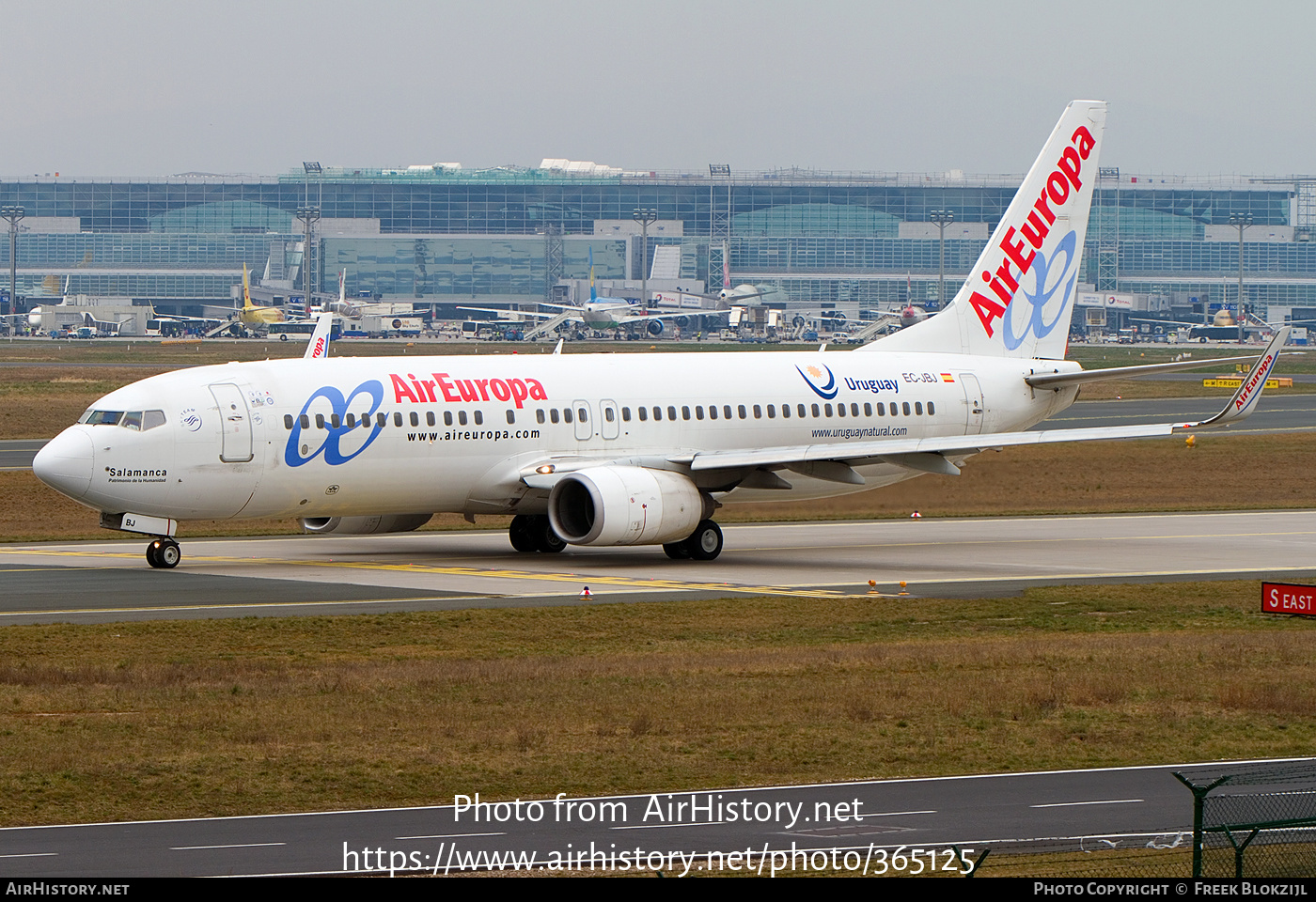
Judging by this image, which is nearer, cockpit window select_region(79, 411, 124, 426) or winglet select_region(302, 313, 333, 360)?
cockpit window select_region(79, 411, 124, 426)

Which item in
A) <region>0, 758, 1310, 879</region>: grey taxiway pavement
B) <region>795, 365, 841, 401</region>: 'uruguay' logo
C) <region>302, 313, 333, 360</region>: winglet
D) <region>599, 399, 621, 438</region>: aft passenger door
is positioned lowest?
<region>0, 758, 1310, 879</region>: grey taxiway pavement

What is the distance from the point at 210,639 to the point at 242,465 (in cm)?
965

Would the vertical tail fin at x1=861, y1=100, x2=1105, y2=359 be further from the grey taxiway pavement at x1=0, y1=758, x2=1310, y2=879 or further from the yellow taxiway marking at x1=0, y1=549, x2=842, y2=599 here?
the grey taxiway pavement at x1=0, y1=758, x2=1310, y2=879

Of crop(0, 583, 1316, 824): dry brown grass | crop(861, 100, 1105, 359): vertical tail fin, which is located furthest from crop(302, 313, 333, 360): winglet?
crop(0, 583, 1316, 824): dry brown grass

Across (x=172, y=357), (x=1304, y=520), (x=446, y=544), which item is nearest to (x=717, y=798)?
(x=446, y=544)

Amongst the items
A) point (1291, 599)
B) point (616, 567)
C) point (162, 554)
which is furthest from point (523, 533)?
point (1291, 599)

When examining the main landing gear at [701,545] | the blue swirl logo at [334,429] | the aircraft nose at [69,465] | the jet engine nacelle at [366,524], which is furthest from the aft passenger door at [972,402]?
the aircraft nose at [69,465]

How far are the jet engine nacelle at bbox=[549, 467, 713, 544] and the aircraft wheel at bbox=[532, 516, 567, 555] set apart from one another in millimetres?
2492

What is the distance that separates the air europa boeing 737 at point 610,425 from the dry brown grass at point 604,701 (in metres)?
7.66

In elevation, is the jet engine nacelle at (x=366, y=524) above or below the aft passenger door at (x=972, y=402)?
below

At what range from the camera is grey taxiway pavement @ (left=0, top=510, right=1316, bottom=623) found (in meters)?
36.8

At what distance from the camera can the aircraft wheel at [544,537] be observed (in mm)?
46188

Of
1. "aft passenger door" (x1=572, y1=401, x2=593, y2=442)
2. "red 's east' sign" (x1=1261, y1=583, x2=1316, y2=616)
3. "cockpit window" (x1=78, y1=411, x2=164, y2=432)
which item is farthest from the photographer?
"aft passenger door" (x1=572, y1=401, x2=593, y2=442)

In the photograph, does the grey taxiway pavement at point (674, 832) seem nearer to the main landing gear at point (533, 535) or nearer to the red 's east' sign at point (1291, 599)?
the red 's east' sign at point (1291, 599)
